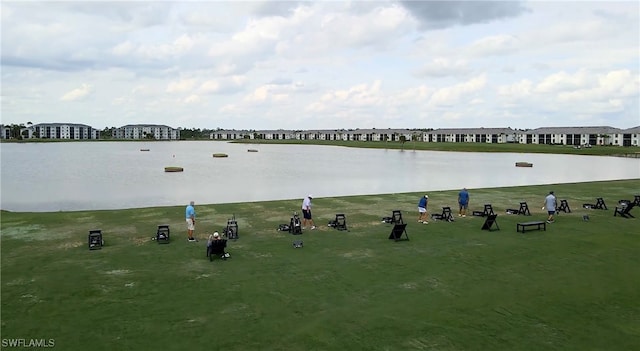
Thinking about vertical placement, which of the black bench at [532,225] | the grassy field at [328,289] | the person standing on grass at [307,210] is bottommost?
the grassy field at [328,289]

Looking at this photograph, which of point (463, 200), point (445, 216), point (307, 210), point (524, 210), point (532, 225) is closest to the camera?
point (532, 225)

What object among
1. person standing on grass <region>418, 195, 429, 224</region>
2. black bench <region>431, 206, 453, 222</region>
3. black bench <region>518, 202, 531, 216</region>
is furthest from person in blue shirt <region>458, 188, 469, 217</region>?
black bench <region>518, 202, 531, 216</region>

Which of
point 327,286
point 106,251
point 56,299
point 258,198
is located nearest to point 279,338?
point 327,286

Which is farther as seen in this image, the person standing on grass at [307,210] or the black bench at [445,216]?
the black bench at [445,216]

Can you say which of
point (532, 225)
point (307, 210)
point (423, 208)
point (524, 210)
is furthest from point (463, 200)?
point (307, 210)

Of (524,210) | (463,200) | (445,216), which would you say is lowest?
(445,216)

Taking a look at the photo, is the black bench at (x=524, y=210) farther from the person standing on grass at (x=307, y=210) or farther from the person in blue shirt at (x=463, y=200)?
the person standing on grass at (x=307, y=210)

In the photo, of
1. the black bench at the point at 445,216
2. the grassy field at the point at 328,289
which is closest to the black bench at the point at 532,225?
the grassy field at the point at 328,289

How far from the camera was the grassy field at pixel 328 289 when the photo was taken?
1261 centimetres

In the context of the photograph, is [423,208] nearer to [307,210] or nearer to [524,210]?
[307,210]

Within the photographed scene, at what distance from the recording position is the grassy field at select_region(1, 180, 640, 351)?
12609mm

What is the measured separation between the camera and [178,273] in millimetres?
17828

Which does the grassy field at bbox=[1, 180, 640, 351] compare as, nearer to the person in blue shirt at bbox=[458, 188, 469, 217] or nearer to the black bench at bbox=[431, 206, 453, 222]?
the black bench at bbox=[431, 206, 453, 222]

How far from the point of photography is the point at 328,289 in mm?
16141
